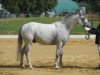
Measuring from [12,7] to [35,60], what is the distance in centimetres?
3449

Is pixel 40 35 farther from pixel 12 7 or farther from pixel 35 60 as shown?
pixel 12 7

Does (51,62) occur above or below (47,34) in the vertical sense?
Answer: below

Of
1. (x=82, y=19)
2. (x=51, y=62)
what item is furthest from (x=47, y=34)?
(x=51, y=62)

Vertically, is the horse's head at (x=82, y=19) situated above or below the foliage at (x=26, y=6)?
above

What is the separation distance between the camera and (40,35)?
13.4m

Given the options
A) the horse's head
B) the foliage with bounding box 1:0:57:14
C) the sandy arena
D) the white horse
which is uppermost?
the horse's head

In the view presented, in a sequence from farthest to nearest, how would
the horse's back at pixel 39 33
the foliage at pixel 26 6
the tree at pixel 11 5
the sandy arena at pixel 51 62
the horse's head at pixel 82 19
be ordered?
the foliage at pixel 26 6 < the tree at pixel 11 5 < the horse's head at pixel 82 19 < the horse's back at pixel 39 33 < the sandy arena at pixel 51 62

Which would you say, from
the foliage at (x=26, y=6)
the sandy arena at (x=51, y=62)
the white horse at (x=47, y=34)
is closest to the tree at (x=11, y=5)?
the foliage at (x=26, y=6)

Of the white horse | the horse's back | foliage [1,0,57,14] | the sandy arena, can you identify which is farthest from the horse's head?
foliage [1,0,57,14]

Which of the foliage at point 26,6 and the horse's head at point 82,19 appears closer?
the horse's head at point 82,19

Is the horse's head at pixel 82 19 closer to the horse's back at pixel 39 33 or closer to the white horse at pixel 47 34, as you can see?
the white horse at pixel 47 34

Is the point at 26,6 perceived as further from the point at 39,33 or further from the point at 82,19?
the point at 39,33

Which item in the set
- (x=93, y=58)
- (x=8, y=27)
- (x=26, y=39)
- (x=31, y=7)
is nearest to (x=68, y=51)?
(x=93, y=58)

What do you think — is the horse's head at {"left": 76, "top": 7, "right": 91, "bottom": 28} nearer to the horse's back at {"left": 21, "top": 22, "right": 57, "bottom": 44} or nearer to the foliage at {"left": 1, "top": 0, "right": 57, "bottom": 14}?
the horse's back at {"left": 21, "top": 22, "right": 57, "bottom": 44}
